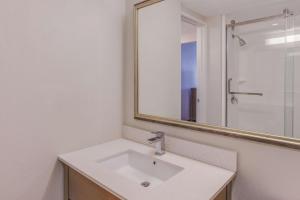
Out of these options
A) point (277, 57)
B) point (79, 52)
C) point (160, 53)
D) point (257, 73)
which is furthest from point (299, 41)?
point (79, 52)

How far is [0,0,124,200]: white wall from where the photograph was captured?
3.46 ft

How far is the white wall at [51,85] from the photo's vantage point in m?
1.05

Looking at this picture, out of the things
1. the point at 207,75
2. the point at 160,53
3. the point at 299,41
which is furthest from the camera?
the point at 160,53

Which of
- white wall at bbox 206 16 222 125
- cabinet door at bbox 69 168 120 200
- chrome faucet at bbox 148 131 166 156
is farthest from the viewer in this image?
chrome faucet at bbox 148 131 166 156

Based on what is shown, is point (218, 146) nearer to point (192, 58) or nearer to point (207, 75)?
point (207, 75)

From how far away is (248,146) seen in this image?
3.30 ft

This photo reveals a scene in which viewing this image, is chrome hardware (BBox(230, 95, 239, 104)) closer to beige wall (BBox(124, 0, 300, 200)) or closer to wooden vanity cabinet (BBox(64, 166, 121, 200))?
beige wall (BBox(124, 0, 300, 200))

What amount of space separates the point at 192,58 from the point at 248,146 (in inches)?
24.6

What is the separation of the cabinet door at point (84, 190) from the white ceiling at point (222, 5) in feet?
3.69

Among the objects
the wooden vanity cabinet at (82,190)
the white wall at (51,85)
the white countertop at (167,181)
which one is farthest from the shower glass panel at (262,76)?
the white wall at (51,85)

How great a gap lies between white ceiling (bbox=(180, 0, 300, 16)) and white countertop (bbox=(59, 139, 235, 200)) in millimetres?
867

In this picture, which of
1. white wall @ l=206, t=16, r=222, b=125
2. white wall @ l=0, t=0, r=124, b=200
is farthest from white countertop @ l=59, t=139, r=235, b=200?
white wall @ l=206, t=16, r=222, b=125

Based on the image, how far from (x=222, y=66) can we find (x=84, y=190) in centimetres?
105

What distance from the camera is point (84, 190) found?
1.10 meters
